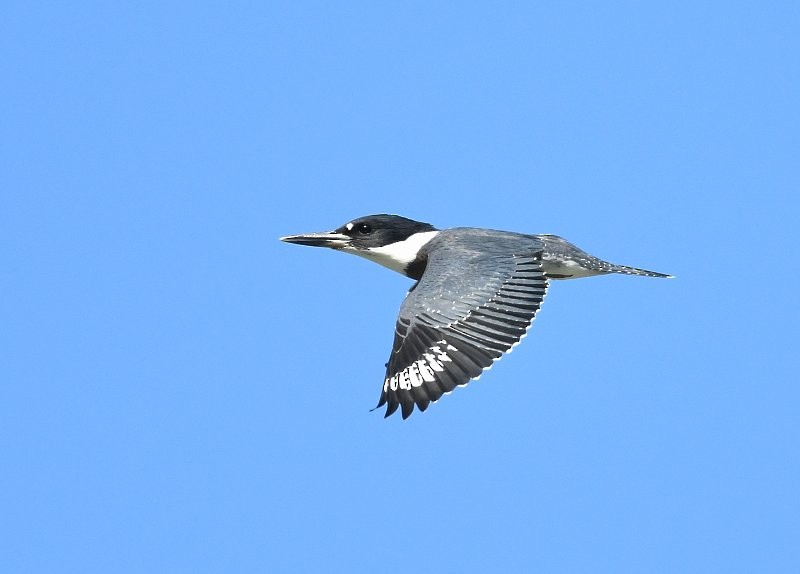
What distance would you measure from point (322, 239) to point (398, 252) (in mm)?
876

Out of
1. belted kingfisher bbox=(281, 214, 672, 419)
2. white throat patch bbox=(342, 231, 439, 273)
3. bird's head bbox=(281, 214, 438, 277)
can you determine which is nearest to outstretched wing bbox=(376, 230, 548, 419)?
belted kingfisher bbox=(281, 214, 672, 419)

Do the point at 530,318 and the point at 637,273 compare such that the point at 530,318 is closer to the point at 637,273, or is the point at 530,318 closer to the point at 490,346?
the point at 490,346

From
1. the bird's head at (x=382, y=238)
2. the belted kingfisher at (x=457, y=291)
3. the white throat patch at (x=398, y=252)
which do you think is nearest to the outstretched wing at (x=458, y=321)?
the belted kingfisher at (x=457, y=291)

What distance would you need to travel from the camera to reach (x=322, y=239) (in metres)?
12.9

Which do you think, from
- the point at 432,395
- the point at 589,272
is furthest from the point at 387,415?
the point at 589,272

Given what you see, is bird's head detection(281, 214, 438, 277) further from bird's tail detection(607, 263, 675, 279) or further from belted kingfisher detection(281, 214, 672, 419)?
bird's tail detection(607, 263, 675, 279)

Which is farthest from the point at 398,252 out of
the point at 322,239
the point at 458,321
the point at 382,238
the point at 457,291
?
the point at 458,321

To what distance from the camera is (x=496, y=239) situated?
1166cm

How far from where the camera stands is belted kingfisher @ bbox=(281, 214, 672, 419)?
9.87 metres

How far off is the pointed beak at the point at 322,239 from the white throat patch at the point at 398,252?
9 cm

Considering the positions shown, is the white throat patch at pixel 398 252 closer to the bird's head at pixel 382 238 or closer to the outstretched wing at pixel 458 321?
the bird's head at pixel 382 238

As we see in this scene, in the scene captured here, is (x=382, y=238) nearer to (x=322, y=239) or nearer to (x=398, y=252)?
(x=398, y=252)

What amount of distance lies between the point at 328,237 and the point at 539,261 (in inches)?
98.2

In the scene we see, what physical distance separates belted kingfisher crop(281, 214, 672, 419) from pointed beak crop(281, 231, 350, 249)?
0.70ft
